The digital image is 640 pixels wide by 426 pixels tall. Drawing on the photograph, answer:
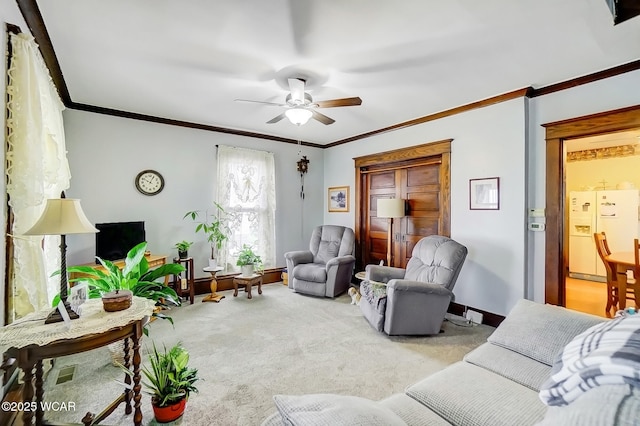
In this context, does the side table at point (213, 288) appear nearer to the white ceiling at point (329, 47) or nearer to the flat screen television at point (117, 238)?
the flat screen television at point (117, 238)

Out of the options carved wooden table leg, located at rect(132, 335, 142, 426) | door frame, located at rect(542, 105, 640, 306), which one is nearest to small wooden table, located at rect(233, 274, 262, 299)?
carved wooden table leg, located at rect(132, 335, 142, 426)

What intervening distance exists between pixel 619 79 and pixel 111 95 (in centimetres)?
528

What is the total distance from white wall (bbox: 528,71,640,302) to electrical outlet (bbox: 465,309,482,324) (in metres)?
0.62

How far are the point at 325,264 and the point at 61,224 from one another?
12.2ft

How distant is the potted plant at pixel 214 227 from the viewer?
4.60 metres

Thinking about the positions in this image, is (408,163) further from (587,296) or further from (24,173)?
(24,173)

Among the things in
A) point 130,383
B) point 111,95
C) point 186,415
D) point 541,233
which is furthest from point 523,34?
point 111,95

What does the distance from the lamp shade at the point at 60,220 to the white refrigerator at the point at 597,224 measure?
7765 mm

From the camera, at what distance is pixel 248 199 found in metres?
5.16

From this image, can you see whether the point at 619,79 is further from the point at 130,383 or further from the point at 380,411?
the point at 130,383

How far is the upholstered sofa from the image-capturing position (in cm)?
66

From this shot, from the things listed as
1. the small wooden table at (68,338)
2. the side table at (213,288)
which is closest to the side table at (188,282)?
the side table at (213,288)

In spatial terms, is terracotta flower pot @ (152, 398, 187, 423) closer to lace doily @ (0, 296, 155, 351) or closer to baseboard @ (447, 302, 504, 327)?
lace doily @ (0, 296, 155, 351)

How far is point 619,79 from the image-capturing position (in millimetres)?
2760
